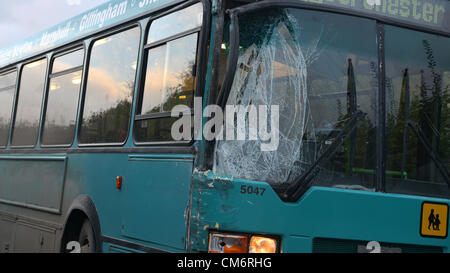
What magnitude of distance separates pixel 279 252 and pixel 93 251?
2.17 m

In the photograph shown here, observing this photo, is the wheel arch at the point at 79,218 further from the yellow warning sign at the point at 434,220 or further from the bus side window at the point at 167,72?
the yellow warning sign at the point at 434,220

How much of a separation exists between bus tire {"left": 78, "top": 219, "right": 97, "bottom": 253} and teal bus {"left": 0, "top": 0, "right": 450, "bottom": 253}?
0.75ft

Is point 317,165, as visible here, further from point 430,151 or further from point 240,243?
point 430,151

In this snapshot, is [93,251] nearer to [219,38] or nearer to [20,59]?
[219,38]

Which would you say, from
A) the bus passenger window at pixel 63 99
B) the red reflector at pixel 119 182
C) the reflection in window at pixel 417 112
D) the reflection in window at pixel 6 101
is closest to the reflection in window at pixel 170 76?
the red reflector at pixel 119 182

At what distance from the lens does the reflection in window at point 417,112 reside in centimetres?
440

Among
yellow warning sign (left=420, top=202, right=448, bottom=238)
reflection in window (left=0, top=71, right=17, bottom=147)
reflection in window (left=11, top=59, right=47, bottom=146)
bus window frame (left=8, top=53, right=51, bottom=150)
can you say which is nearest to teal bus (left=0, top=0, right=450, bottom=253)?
A: yellow warning sign (left=420, top=202, right=448, bottom=238)

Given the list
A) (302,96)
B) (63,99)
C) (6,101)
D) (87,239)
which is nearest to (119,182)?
(87,239)

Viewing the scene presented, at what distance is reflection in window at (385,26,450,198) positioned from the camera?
14.4ft

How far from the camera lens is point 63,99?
22.1 feet

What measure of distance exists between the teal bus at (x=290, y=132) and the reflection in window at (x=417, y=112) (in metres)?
0.01

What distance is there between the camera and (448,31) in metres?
4.81

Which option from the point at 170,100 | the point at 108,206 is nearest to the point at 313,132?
the point at 170,100

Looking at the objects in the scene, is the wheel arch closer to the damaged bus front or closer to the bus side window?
the bus side window
